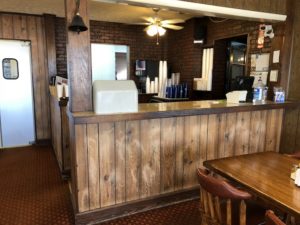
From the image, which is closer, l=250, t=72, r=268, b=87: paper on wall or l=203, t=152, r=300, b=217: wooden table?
l=203, t=152, r=300, b=217: wooden table

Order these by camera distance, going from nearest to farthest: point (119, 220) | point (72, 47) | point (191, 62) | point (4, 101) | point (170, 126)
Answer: point (72, 47)
point (119, 220)
point (170, 126)
point (4, 101)
point (191, 62)

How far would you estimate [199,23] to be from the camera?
5.12 m

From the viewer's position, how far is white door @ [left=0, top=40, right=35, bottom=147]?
193 inches

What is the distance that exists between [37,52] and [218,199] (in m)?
4.82

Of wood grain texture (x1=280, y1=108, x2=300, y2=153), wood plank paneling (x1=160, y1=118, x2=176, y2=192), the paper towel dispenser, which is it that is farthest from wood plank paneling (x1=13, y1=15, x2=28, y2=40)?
wood grain texture (x1=280, y1=108, x2=300, y2=153)

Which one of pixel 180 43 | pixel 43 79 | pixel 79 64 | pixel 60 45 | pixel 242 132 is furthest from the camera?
pixel 180 43

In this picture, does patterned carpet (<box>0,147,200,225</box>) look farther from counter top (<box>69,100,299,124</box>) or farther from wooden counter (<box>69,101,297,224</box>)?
counter top (<box>69,100,299,124</box>)

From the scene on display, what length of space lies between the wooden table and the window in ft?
15.1

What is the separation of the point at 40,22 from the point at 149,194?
4.26 meters

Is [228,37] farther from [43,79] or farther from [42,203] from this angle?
[42,203]

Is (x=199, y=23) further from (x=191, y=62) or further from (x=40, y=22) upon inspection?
(x=40, y=22)

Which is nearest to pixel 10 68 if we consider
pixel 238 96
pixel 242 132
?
pixel 238 96

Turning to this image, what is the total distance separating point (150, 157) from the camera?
102 inches

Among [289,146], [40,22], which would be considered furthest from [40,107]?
[289,146]
